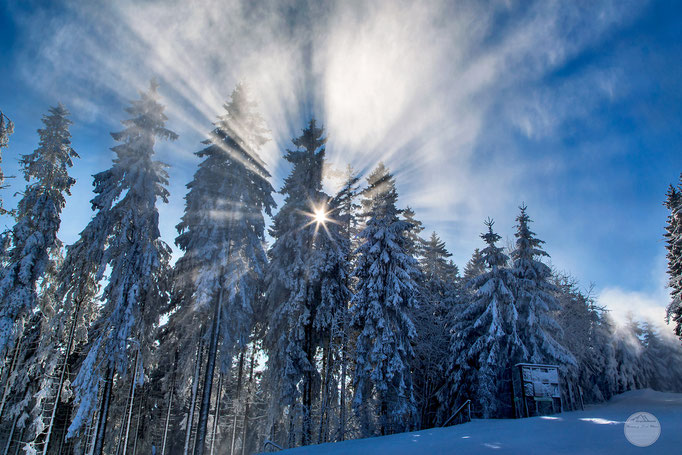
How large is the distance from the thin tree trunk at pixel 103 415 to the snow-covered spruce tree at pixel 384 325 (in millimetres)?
11112

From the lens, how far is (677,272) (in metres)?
26.6

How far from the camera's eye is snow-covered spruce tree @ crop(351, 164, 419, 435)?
1802 centimetres

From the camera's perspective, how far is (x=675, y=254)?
27109mm

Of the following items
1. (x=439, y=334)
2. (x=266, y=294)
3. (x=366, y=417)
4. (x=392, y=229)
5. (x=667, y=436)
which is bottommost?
(x=366, y=417)

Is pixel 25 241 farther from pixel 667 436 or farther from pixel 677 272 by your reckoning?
pixel 677 272

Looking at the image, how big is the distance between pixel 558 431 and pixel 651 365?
57.8 m

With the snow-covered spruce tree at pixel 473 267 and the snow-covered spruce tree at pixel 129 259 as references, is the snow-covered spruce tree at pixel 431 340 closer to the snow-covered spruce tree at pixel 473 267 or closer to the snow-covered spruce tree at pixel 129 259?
the snow-covered spruce tree at pixel 473 267

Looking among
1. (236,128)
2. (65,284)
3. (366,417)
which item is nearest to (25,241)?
(65,284)

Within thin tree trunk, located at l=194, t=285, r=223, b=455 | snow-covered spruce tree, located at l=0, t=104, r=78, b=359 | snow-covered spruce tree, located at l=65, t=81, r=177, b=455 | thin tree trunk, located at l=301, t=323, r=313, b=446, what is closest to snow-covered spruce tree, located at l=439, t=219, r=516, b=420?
thin tree trunk, located at l=301, t=323, r=313, b=446

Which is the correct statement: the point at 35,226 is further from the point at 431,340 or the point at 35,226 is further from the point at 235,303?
the point at 431,340

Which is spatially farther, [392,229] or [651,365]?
[651,365]

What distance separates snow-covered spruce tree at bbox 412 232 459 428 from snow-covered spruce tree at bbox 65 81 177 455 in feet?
49.0

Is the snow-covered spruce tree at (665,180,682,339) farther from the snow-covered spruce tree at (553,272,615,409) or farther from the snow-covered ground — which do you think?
the snow-covered ground

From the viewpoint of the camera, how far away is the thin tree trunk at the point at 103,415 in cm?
1458
